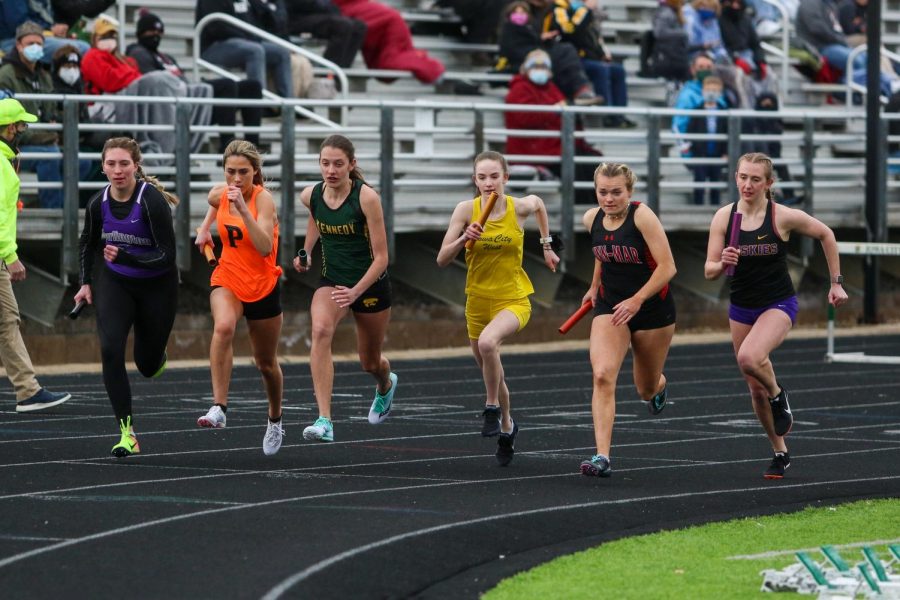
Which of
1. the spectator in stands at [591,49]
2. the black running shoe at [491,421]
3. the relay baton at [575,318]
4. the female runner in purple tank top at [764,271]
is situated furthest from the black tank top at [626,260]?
the spectator in stands at [591,49]

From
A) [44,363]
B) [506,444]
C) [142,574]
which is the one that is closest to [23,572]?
[142,574]

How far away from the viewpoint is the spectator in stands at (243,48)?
70.8ft

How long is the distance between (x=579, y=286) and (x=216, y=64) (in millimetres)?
5149

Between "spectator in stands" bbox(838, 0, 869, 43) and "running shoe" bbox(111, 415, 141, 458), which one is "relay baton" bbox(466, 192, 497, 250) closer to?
"running shoe" bbox(111, 415, 141, 458)

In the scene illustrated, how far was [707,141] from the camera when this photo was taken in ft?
78.6

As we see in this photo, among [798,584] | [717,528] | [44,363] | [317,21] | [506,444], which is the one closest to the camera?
[798,584]

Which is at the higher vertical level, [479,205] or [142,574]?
[479,205]

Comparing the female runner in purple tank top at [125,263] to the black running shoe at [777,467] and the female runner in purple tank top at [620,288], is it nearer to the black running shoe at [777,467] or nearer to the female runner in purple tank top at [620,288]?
the female runner in purple tank top at [620,288]

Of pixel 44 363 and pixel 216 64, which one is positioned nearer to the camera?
pixel 44 363

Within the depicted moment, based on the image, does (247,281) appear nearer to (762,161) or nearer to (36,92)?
(762,161)

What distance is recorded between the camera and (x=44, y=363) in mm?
19406

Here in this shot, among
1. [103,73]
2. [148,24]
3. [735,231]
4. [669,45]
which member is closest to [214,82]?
[148,24]

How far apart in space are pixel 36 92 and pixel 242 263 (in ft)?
23.1

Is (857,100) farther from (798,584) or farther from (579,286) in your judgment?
(798,584)
